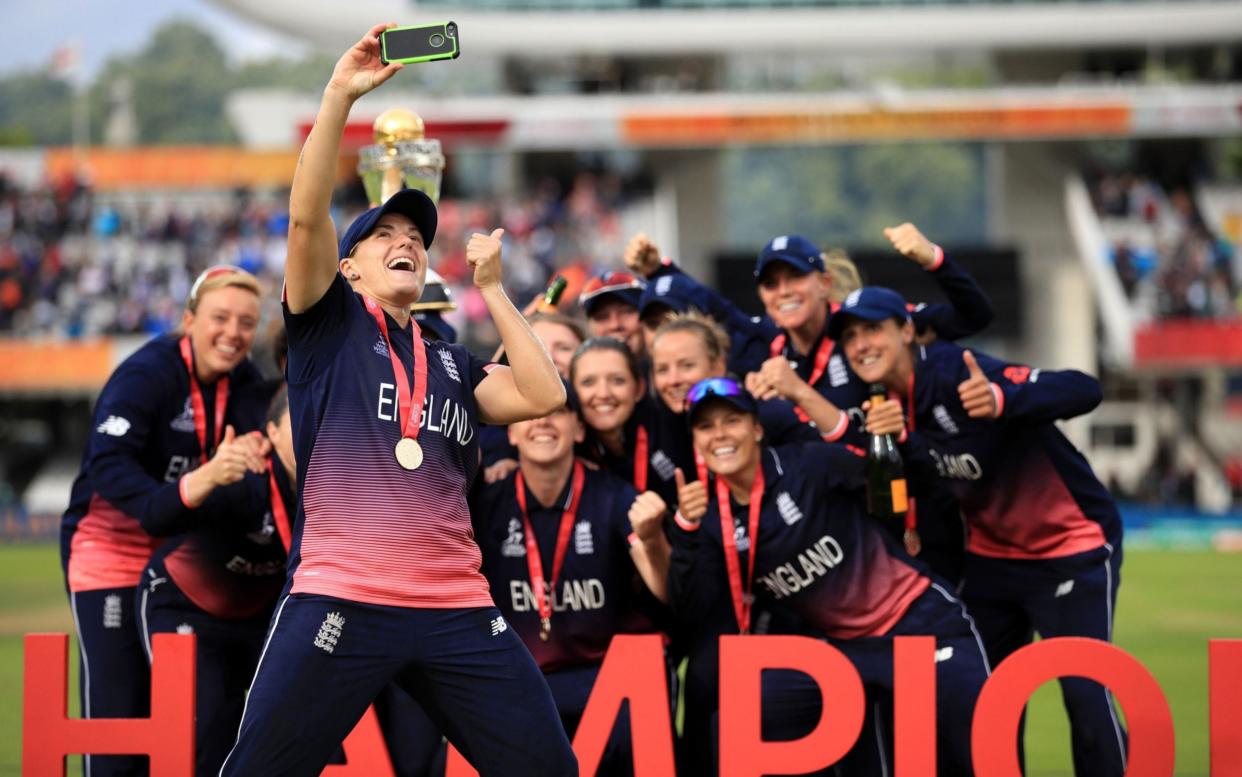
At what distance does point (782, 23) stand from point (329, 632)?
1418 inches

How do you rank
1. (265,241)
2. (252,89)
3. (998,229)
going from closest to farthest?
(265,241) → (998,229) → (252,89)

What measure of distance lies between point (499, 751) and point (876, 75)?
82.0 m

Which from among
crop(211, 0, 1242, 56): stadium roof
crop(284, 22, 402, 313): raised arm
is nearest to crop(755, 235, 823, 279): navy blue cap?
crop(284, 22, 402, 313): raised arm

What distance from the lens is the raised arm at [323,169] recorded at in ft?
14.7

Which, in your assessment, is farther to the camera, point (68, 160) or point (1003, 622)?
point (68, 160)

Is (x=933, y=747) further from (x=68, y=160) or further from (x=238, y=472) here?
(x=68, y=160)

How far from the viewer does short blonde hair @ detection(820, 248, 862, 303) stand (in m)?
7.67

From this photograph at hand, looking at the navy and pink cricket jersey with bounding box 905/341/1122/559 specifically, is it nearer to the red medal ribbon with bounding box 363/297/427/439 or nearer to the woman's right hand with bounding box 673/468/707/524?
the woman's right hand with bounding box 673/468/707/524

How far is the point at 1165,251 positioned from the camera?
116ft

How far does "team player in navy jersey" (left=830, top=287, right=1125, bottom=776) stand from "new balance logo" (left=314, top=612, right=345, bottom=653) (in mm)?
2766

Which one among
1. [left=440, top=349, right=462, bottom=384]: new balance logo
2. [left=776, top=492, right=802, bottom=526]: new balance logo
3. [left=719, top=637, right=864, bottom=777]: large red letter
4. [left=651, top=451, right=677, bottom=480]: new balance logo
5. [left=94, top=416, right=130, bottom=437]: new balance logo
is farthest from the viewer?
[left=651, top=451, right=677, bottom=480]: new balance logo

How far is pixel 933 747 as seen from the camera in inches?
234

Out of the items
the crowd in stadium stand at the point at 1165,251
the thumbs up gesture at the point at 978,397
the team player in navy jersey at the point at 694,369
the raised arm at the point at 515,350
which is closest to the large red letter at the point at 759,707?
the team player in navy jersey at the point at 694,369

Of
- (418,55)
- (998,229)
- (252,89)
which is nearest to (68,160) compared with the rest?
(998,229)
